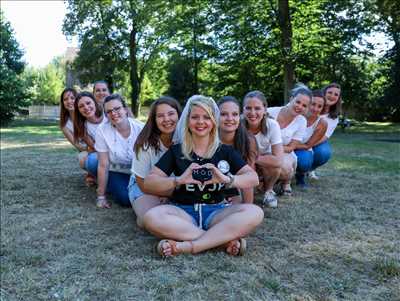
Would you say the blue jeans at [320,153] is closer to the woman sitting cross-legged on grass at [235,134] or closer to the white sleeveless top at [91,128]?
the woman sitting cross-legged on grass at [235,134]

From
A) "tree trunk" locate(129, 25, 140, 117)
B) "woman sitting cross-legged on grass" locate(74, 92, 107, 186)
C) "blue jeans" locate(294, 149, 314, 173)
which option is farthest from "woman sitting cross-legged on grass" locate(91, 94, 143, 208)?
"tree trunk" locate(129, 25, 140, 117)

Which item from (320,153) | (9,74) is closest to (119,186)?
(320,153)

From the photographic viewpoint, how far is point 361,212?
14.0ft

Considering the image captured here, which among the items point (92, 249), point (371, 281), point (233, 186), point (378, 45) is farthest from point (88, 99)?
point (378, 45)

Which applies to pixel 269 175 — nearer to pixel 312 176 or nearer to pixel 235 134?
pixel 235 134

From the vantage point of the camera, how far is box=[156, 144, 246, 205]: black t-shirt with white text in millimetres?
3148

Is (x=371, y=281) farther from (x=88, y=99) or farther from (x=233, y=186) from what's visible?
(x=88, y=99)

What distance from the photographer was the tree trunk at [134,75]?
96.2 ft

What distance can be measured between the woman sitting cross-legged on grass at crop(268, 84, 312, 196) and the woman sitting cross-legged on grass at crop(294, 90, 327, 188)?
29 centimetres

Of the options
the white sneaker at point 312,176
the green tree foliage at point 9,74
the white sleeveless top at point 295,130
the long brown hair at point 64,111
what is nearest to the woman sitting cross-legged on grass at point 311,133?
the white sleeveless top at point 295,130

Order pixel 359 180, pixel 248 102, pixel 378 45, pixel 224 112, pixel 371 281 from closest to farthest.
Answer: pixel 371 281 < pixel 224 112 < pixel 248 102 < pixel 359 180 < pixel 378 45

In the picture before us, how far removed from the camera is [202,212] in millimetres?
3221

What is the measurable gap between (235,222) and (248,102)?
1.57 metres

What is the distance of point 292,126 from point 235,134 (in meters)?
1.50
